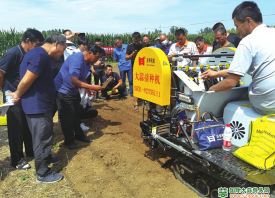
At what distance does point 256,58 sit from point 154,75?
1.44m

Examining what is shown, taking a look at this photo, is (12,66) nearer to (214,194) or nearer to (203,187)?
(203,187)

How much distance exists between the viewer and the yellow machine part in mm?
3324

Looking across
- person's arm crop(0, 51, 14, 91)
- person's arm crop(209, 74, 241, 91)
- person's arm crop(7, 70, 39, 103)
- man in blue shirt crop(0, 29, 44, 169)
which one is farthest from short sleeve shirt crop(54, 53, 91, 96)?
person's arm crop(209, 74, 241, 91)

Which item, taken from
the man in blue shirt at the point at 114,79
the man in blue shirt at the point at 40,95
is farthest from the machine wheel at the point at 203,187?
the man in blue shirt at the point at 114,79

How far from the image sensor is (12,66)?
360cm

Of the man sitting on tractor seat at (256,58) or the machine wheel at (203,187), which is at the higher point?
the man sitting on tractor seat at (256,58)

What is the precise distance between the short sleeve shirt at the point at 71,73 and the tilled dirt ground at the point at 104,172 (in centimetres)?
126

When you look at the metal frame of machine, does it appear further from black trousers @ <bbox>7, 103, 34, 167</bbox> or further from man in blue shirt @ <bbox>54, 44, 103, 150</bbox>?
black trousers @ <bbox>7, 103, 34, 167</bbox>

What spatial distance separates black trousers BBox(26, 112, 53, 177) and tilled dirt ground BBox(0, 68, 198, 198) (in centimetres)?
31

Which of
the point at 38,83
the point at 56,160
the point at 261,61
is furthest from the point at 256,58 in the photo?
the point at 56,160

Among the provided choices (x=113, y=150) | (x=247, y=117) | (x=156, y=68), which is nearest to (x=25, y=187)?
(x=113, y=150)

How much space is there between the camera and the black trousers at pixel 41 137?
325 cm

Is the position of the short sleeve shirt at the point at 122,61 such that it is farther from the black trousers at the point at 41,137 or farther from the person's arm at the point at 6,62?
the black trousers at the point at 41,137

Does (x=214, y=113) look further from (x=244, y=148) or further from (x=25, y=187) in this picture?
(x=25, y=187)
